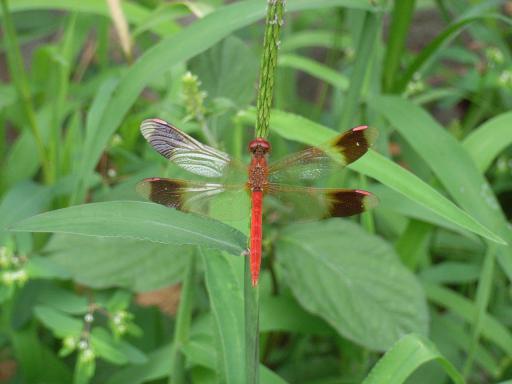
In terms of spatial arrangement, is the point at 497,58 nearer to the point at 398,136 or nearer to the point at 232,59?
the point at 398,136

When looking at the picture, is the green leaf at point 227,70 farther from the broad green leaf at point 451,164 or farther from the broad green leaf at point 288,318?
the broad green leaf at point 288,318

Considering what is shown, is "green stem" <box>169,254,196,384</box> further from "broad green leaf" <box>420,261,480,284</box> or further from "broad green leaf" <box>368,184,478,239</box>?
"broad green leaf" <box>420,261,480,284</box>

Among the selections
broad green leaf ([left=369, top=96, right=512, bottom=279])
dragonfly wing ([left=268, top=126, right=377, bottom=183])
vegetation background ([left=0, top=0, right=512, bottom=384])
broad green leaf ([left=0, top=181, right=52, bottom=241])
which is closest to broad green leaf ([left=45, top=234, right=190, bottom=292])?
vegetation background ([left=0, top=0, right=512, bottom=384])

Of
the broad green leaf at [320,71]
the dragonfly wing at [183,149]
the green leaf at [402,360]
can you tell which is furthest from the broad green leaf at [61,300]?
the broad green leaf at [320,71]

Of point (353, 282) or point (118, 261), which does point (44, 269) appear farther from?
point (353, 282)

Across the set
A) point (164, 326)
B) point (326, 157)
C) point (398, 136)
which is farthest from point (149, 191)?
point (398, 136)

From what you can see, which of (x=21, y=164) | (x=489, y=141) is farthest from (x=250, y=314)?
(x=21, y=164)

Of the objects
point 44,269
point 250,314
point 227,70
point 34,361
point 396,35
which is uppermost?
point 396,35
